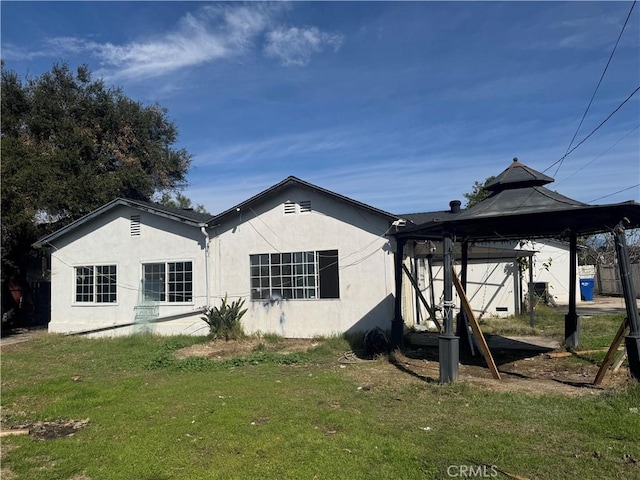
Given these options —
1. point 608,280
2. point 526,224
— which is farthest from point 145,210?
point 608,280

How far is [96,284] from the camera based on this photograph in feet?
53.2

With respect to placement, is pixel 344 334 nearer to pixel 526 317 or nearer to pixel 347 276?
pixel 347 276

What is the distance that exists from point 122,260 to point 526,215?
42.2ft

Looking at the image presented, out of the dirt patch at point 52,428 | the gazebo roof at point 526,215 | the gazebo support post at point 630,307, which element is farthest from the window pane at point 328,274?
the dirt patch at point 52,428

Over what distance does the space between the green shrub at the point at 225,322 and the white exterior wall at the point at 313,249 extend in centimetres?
58

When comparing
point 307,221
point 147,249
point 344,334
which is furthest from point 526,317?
point 147,249

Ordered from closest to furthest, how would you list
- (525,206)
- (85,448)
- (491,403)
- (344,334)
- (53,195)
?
(85,448), (491,403), (525,206), (344,334), (53,195)

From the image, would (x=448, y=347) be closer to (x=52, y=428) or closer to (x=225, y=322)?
(x=52, y=428)

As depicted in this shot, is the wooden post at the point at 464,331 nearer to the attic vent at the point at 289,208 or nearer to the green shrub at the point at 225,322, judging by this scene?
the attic vent at the point at 289,208

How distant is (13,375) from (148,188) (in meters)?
15.0

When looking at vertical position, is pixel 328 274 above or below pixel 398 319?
above

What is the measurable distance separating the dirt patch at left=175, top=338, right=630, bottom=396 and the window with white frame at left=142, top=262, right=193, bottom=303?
3213 mm

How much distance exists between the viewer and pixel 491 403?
6.56 metres

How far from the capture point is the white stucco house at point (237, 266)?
12.8 m
